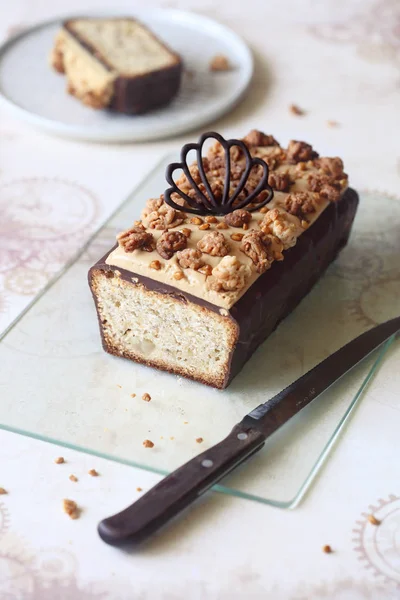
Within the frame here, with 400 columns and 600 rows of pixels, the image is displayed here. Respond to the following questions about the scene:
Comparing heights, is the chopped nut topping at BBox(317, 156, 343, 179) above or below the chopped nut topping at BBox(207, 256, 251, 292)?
above

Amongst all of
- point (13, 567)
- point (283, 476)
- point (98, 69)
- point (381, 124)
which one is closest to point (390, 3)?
point (381, 124)

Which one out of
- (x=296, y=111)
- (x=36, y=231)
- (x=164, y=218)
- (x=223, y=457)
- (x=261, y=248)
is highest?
(x=261, y=248)

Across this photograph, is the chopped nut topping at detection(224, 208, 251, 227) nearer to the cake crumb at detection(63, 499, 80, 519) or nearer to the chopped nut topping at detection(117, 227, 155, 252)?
the chopped nut topping at detection(117, 227, 155, 252)

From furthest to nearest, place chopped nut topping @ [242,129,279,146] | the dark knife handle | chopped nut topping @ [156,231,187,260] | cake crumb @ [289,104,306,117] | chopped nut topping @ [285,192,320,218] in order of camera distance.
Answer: cake crumb @ [289,104,306,117] → chopped nut topping @ [242,129,279,146] → chopped nut topping @ [285,192,320,218] → chopped nut topping @ [156,231,187,260] → the dark knife handle

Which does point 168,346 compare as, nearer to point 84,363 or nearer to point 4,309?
point 84,363

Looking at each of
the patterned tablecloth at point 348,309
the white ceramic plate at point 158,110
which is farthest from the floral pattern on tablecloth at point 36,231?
the white ceramic plate at point 158,110

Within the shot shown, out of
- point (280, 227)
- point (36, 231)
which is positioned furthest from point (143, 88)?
point (280, 227)

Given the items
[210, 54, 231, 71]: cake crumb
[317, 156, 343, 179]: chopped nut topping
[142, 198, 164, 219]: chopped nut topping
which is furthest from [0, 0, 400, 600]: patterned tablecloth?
[142, 198, 164, 219]: chopped nut topping

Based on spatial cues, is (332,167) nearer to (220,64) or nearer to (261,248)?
(261,248)
